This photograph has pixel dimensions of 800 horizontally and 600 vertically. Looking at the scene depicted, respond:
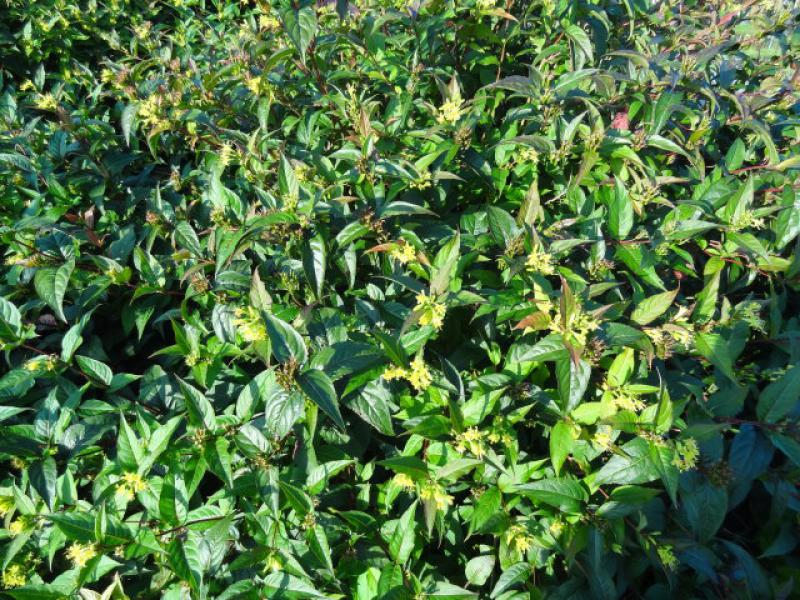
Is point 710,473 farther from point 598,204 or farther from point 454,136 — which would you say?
point 454,136

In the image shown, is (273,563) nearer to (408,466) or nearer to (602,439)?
(408,466)

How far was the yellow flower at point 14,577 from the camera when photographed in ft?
6.02

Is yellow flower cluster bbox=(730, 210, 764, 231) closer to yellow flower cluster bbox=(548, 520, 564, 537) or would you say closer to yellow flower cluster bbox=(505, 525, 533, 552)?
yellow flower cluster bbox=(548, 520, 564, 537)

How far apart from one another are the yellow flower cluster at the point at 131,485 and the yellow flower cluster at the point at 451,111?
2024 mm

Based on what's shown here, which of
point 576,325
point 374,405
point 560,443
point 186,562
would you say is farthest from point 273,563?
point 576,325

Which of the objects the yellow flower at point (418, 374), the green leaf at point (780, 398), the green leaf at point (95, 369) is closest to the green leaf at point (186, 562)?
the green leaf at point (95, 369)

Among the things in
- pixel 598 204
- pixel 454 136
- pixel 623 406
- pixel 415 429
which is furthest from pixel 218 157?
pixel 623 406

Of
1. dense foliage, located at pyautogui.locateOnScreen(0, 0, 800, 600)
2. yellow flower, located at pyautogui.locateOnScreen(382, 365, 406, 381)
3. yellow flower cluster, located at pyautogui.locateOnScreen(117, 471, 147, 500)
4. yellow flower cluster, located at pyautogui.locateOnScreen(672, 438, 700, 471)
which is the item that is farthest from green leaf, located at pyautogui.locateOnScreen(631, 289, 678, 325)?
yellow flower cluster, located at pyautogui.locateOnScreen(117, 471, 147, 500)

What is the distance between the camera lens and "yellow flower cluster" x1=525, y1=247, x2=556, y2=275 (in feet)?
6.09

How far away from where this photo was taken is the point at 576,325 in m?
1.67

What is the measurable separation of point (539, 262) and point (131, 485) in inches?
72.4

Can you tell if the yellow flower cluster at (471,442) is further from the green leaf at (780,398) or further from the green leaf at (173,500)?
the green leaf at (780,398)

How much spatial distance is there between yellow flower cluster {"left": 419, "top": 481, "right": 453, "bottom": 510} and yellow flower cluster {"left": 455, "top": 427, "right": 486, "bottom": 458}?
157mm

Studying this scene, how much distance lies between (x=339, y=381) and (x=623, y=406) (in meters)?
1.10
